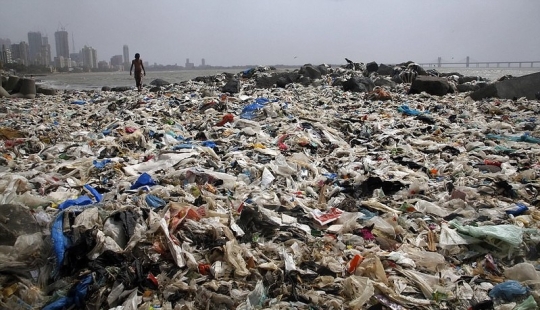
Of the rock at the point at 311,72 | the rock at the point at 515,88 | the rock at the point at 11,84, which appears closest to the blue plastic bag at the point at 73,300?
the rock at the point at 515,88

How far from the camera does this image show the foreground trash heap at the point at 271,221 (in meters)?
2.31

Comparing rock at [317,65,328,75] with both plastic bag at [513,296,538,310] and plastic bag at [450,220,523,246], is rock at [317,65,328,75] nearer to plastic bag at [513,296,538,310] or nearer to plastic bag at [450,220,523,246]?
plastic bag at [450,220,523,246]

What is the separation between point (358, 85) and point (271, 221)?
34.4 feet

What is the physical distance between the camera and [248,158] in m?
5.09

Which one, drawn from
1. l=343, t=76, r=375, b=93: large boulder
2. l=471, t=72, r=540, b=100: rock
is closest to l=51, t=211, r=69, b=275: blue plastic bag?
l=343, t=76, r=375, b=93: large boulder

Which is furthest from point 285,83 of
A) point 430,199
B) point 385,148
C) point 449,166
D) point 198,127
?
point 430,199

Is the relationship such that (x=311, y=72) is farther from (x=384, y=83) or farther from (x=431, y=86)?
(x=431, y=86)

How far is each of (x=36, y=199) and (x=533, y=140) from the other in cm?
725

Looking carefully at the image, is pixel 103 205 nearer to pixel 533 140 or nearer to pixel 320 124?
pixel 320 124

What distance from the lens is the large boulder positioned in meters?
12.5

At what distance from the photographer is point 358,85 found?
12.5 metres

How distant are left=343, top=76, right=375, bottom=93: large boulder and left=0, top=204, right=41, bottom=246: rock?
1125 centimetres

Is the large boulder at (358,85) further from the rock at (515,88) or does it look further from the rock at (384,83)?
the rock at (515,88)

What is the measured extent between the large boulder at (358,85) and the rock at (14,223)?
11.3 metres
